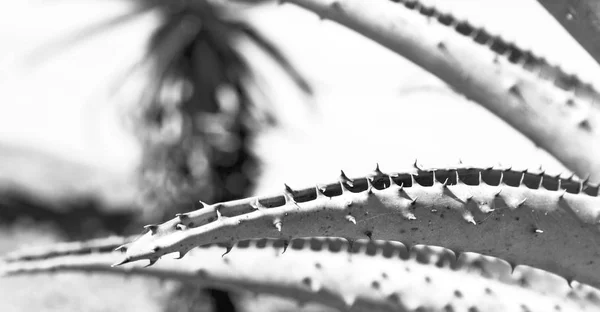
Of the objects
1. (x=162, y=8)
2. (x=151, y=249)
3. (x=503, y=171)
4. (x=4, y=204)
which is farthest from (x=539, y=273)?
(x=4, y=204)

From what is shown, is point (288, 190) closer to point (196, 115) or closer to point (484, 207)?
point (484, 207)

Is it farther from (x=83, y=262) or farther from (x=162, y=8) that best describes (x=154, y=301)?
(x=83, y=262)

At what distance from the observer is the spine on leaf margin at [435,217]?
0.40 metres

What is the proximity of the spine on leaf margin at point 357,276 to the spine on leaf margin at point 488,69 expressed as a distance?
0.51ft

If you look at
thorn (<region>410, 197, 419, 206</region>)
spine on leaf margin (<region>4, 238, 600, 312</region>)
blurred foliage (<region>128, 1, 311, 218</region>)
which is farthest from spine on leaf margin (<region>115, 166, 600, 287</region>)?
blurred foliage (<region>128, 1, 311, 218</region>)

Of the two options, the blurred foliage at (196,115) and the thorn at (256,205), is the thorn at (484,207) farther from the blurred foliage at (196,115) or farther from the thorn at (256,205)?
the blurred foliage at (196,115)

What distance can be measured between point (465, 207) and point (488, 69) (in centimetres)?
30

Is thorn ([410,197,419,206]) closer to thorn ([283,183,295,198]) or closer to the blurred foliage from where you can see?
thorn ([283,183,295,198])

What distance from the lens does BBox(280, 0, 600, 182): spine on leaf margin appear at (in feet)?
2.29

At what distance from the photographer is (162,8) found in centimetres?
359

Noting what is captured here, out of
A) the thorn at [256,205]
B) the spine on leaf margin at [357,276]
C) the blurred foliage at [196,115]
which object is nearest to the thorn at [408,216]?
the thorn at [256,205]

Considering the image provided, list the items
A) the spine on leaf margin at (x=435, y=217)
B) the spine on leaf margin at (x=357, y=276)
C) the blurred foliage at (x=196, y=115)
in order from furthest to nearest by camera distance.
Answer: the blurred foliage at (x=196, y=115)
the spine on leaf margin at (x=357, y=276)
the spine on leaf margin at (x=435, y=217)

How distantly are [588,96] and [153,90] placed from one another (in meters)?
3.06

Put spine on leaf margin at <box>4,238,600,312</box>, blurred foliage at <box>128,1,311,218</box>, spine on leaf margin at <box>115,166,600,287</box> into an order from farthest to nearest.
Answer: blurred foliage at <box>128,1,311,218</box> < spine on leaf margin at <box>4,238,600,312</box> < spine on leaf margin at <box>115,166,600,287</box>
